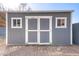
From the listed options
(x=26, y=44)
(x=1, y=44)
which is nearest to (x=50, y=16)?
(x=26, y=44)

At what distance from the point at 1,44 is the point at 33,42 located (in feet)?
1.47

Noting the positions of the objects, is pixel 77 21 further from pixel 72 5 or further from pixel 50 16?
pixel 50 16

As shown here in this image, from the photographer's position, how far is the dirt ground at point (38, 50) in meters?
1.72

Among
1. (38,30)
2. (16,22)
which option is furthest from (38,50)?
(16,22)

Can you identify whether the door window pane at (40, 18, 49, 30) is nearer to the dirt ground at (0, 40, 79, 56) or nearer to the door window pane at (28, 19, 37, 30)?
the door window pane at (28, 19, 37, 30)

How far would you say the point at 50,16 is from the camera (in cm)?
171

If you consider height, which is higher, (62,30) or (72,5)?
(72,5)

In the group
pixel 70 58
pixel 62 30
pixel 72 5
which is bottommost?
pixel 70 58

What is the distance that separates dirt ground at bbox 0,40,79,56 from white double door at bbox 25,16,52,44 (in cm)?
9

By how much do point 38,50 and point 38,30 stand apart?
0.28 meters

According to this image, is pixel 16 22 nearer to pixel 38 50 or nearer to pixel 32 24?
pixel 32 24

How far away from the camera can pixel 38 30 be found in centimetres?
175

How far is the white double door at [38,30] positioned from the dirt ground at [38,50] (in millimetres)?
90

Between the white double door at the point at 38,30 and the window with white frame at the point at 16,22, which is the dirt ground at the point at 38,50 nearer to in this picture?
the white double door at the point at 38,30
